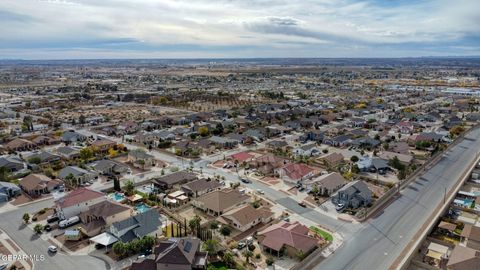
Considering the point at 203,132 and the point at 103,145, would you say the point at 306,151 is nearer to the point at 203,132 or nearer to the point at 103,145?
the point at 203,132

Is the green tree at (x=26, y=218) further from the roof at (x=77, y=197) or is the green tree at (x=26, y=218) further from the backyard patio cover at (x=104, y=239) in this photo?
the backyard patio cover at (x=104, y=239)

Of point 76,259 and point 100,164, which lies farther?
point 100,164

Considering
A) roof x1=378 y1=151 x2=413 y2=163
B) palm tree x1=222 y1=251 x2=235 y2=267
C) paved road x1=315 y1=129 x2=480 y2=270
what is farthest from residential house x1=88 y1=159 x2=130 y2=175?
roof x1=378 y1=151 x2=413 y2=163

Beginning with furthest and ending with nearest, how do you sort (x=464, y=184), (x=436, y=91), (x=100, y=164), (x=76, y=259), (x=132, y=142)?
(x=436, y=91), (x=132, y=142), (x=100, y=164), (x=464, y=184), (x=76, y=259)

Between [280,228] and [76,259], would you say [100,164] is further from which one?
[280,228]

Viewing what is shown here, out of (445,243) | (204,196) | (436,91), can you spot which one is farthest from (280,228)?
(436,91)

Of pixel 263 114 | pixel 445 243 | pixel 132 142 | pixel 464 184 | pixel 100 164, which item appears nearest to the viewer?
pixel 445 243

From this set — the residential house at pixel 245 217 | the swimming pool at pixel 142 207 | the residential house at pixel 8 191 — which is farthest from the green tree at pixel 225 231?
the residential house at pixel 8 191

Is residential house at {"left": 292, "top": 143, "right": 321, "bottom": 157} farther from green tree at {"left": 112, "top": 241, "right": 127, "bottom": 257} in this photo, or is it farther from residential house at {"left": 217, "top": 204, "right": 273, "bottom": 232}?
green tree at {"left": 112, "top": 241, "right": 127, "bottom": 257}
